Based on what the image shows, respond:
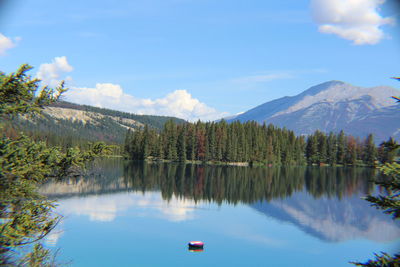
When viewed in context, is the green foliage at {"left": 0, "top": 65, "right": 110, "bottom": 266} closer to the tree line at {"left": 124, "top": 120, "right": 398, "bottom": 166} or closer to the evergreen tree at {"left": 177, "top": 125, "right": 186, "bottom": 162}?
the tree line at {"left": 124, "top": 120, "right": 398, "bottom": 166}

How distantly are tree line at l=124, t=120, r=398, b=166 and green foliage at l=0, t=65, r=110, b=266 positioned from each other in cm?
12723

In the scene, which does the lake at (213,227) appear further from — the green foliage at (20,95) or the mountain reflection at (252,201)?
the green foliage at (20,95)

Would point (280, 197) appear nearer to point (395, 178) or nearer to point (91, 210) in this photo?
point (91, 210)

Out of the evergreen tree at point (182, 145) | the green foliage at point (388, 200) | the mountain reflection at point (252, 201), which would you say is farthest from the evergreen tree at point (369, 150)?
the green foliage at point (388, 200)

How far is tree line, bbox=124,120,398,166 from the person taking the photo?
14262 centimetres

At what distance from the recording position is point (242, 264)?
26.6 meters

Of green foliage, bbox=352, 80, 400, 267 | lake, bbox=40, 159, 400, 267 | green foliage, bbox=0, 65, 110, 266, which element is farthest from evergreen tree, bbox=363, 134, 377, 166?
green foliage, bbox=0, 65, 110, 266

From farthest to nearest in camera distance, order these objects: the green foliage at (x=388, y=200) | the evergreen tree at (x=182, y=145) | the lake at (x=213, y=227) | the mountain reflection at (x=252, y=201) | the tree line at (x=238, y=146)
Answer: the evergreen tree at (x=182, y=145)
the tree line at (x=238, y=146)
the mountain reflection at (x=252, y=201)
the lake at (x=213, y=227)
the green foliage at (x=388, y=200)

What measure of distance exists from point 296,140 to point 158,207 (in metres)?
128

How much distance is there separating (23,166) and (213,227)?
28038mm

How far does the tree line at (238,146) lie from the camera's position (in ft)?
468

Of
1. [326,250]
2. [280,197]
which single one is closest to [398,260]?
[326,250]

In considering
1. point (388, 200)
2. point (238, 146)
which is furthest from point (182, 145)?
point (388, 200)

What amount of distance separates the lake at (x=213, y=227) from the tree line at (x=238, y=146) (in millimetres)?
76262
